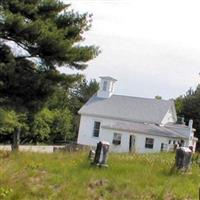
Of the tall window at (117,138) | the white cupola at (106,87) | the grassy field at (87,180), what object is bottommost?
the grassy field at (87,180)

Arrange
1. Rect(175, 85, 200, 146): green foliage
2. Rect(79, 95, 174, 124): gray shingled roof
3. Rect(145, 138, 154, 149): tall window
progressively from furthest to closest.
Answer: Rect(175, 85, 200, 146): green foliage → Rect(79, 95, 174, 124): gray shingled roof → Rect(145, 138, 154, 149): tall window

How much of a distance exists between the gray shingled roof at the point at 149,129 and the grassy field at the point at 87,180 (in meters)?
42.0

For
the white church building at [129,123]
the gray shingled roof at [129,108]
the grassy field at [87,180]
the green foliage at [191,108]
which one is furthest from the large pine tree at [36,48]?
the green foliage at [191,108]

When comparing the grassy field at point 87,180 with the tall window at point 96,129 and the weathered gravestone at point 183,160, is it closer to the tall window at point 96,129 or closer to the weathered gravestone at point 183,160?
the weathered gravestone at point 183,160

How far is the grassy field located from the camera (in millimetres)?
9000

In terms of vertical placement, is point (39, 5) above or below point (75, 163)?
above

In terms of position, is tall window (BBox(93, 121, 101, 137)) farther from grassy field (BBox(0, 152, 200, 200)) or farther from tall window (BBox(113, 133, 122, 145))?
grassy field (BBox(0, 152, 200, 200))

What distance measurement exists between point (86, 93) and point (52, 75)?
75.7m

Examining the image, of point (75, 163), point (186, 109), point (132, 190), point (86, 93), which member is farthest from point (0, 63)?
point (86, 93)

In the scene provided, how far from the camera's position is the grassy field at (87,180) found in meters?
9.00

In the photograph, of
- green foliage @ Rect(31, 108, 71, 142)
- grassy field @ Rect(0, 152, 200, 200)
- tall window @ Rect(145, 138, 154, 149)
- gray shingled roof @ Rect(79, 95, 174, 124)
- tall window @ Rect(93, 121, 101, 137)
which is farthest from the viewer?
green foliage @ Rect(31, 108, 71, 142)

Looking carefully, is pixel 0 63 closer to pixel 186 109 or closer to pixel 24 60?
pixel 24 60

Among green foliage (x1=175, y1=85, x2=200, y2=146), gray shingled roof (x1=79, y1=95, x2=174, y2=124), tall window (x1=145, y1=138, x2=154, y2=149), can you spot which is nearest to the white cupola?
gray shingled roof (x1=79, y1=95, x2=174, y2=124)

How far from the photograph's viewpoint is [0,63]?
2403 cm
